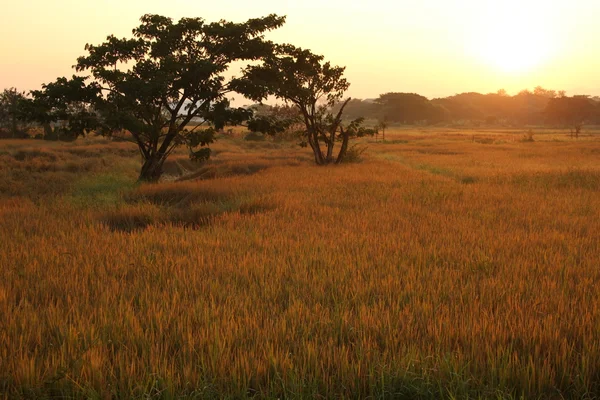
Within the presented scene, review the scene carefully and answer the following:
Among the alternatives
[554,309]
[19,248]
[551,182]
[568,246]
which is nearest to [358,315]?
[554,309]

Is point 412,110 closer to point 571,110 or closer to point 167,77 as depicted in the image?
point 571,110

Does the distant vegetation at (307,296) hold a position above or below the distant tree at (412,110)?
below

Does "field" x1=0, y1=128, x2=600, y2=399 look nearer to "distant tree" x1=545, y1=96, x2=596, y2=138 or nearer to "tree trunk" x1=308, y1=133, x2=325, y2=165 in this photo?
"tree trunk" x1=308, y1=133, x2=325, y2=165

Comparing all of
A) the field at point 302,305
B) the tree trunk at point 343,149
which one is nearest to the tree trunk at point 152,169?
the field at point 302,305

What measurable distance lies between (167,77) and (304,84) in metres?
9.74

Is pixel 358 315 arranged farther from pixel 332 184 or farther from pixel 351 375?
pixel 332 184

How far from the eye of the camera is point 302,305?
3725 millimetres

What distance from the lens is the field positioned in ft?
8.77

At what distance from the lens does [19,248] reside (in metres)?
5.91

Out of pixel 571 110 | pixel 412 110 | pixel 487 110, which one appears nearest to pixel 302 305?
pixel 571 110

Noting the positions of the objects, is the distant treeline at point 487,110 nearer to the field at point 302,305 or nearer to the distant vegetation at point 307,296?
the distant vegetation at point 307,296

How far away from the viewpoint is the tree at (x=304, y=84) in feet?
62.0

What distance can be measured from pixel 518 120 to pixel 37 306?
149984 mm

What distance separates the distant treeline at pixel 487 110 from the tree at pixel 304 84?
80505 mm
